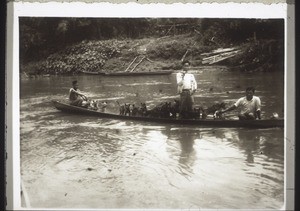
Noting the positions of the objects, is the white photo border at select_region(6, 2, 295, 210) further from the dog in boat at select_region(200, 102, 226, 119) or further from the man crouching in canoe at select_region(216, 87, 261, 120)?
the dog in boat at select_region(200, 102, 226, 119)

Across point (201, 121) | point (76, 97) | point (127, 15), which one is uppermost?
point (127, 15)

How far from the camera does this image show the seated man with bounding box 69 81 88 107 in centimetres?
171

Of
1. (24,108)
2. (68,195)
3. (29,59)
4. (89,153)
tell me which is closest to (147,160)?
(89,153)

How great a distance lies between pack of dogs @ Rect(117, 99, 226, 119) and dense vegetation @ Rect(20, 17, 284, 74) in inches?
7.3

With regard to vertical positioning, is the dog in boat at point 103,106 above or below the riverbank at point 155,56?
below

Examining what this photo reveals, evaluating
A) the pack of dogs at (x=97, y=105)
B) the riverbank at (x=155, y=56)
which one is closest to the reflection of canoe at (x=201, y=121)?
the pack of dogs at (x=97, y=105)

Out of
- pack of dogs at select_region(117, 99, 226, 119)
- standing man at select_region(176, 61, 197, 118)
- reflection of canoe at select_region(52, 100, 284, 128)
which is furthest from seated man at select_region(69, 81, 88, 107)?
standing man at select_region(176, 61, 197, 118)

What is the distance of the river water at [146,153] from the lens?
1.68 metres

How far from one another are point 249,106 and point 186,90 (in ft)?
1.04

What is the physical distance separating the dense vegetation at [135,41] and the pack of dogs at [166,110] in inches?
7.3

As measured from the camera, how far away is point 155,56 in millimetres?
1724

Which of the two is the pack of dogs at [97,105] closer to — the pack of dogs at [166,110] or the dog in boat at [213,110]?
the pack of dogs at [166,110]

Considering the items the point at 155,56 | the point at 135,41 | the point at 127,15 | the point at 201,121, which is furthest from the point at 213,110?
the point at 127,15

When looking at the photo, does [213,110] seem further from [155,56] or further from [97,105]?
[97,105]
